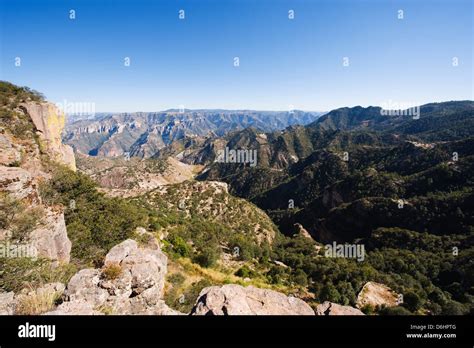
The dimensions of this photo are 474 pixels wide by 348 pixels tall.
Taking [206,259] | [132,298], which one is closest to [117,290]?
[132,298]

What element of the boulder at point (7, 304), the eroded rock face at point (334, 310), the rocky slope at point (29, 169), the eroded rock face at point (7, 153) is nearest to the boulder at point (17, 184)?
the rocky slope at point (29, 169)

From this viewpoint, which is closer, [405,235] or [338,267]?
[338,267]

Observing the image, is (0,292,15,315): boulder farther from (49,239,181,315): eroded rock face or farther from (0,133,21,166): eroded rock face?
(0,133,21,166): eroded rock face

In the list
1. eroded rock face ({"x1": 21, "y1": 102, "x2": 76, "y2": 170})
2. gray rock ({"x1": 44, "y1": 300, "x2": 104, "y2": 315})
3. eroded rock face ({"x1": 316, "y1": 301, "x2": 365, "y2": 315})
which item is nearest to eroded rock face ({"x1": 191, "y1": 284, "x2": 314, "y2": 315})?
eroded rock face ({"x1": 316, "y1": 301, "x2": 365, "y2": 315})

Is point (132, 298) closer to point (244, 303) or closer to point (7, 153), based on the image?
point (244, 303)
